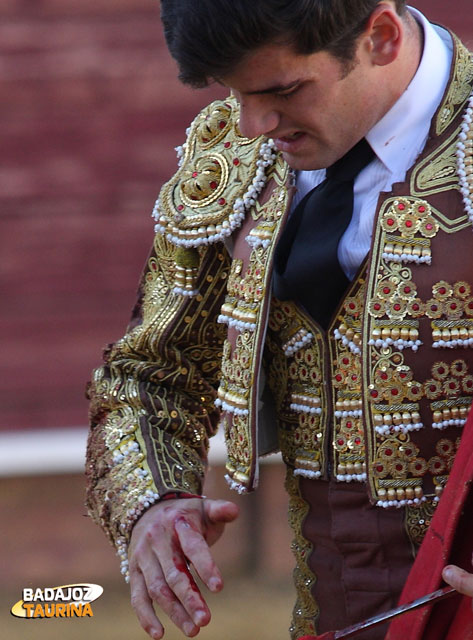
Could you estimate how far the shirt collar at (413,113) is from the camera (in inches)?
65.8

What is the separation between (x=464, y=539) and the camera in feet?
4.83

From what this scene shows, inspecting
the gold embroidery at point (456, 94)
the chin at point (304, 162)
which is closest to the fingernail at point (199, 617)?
the chin at point (304, 162)

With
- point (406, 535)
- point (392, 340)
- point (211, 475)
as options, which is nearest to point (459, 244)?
point (392, 340)

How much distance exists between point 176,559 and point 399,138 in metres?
0.68

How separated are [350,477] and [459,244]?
38 centimetres

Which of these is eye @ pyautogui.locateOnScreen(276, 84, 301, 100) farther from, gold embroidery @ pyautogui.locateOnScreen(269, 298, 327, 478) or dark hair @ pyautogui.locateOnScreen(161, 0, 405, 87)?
gold embroidery @ pyautogui.locateOnScreen(269, 298, 327, 478)

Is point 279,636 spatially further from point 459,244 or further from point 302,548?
point 459,244

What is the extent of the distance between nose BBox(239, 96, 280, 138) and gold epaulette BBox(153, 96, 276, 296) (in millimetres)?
238

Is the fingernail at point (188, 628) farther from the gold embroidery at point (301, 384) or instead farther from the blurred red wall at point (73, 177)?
the blurred red wall at point (73, 177)

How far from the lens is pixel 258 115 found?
1.61 m

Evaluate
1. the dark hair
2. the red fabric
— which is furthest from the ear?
the red fabric

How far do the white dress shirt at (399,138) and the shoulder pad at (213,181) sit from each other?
0.21 m

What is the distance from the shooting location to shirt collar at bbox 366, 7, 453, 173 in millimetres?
1671

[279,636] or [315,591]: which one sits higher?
[315,591]
